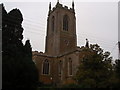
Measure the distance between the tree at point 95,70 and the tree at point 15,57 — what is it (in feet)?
17.6

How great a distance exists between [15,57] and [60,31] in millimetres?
35311

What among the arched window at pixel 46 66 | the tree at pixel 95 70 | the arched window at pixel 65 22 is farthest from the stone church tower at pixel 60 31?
the tree at pixel 95 70

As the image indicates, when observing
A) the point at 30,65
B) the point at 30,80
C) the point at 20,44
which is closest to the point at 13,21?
the point at 20,44

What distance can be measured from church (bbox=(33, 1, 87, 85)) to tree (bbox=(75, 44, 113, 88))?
58.1 feet

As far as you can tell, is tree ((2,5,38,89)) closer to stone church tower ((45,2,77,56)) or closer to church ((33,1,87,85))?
church ((33,1,87,85))

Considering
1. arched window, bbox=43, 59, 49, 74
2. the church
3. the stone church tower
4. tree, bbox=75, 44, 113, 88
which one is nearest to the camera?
tree, bbox=75, 44, 113, 88

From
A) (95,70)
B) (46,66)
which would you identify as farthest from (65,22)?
(95,70)

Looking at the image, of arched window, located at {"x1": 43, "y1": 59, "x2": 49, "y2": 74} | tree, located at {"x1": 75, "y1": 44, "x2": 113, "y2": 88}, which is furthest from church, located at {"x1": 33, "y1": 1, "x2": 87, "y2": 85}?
tree, located at {"x1": 75, "y1": 44, "x2": 113, "y2": 88}

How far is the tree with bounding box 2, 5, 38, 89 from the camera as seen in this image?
63.9 feet

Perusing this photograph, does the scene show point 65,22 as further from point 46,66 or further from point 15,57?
point 15,57

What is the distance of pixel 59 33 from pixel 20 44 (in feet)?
108

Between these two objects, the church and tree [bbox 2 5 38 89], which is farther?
the church

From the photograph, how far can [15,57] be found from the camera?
21172 millimetres

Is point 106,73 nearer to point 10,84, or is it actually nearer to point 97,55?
point 97,55
